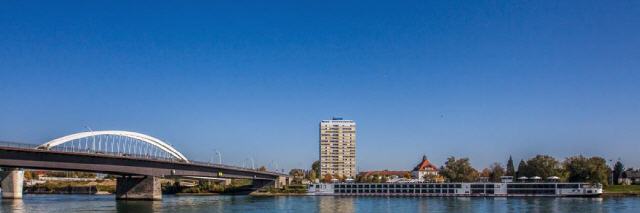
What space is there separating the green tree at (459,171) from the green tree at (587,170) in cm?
1862

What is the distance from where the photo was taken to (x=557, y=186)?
109875mm

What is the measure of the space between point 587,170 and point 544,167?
301 inches

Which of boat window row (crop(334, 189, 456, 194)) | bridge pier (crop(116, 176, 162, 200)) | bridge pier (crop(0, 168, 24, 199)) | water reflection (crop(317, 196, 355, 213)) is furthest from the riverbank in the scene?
water reflection (crop(317, 196, 355, 213))

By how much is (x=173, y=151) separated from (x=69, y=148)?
38462 mm

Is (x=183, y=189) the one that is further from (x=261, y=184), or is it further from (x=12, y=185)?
(x=12, y=185)

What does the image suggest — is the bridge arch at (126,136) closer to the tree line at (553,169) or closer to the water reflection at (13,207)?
the water reflection at (13,207)

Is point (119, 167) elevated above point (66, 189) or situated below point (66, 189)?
above

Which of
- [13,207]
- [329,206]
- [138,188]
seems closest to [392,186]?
[329,206]

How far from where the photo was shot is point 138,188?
89250mm

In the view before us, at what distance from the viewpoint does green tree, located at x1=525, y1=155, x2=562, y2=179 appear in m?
126

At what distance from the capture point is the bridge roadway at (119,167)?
6668cm

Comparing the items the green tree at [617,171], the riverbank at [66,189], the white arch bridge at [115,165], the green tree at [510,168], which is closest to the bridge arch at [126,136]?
the white arch bridge at [115,165]

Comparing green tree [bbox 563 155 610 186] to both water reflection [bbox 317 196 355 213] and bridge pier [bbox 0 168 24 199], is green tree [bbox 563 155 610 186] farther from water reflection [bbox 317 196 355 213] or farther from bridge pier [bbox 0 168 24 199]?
bridge pier [bbox 0 168 24 199]

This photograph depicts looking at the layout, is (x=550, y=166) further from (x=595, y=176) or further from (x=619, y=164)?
(x=619, y=164)
